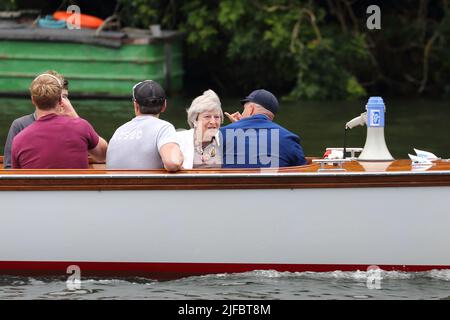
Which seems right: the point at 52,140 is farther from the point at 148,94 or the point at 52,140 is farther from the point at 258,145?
the point at 258,145

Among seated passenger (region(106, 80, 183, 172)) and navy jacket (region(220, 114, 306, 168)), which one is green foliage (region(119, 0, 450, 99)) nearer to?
navy jacket (region(220, 114, 306, 168))

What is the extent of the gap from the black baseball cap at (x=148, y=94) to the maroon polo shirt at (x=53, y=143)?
421 mm

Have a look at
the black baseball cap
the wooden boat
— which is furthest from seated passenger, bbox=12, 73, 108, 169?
the black baseball cap

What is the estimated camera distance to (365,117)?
829 centimetres

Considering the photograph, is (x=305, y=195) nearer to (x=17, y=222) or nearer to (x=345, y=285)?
(x=345, y=285)

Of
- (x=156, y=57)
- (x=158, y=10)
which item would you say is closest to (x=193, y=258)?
(x=156, y=57)

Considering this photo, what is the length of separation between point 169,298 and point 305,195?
108 cm

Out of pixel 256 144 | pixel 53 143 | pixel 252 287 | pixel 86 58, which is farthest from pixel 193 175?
pixel 86 58

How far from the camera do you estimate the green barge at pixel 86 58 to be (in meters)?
19.3

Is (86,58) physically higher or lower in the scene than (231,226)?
higher

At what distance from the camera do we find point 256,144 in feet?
26.4

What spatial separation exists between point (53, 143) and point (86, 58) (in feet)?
38.1

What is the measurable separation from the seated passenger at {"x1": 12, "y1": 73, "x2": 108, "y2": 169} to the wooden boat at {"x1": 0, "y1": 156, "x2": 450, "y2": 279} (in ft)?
0.58

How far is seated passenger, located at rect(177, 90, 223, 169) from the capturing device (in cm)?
808
